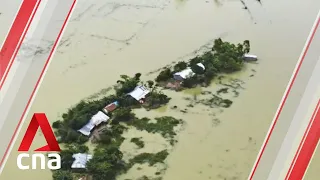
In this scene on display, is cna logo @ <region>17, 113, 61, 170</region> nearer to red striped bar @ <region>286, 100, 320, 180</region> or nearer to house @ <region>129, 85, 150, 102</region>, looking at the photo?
house @ <region>129, 85, 150, 102</region>

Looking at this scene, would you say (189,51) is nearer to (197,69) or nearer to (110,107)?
(197,69)

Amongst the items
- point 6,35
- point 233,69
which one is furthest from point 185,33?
point 6,35

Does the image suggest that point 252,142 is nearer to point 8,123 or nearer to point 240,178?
point 240,178

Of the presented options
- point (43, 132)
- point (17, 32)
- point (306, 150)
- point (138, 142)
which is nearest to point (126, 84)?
point (138, 142)

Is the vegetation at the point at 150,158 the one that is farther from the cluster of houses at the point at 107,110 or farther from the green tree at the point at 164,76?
the green tree at the point at 164,76

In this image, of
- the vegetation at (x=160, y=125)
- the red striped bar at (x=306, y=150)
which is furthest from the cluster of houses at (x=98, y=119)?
the red striped bar at (x=306, y=150)

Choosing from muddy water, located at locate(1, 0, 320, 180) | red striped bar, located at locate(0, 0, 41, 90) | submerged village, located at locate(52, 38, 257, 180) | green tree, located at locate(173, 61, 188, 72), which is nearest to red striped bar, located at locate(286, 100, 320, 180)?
muddy water, located at locate(1, 0, 320, 180)
